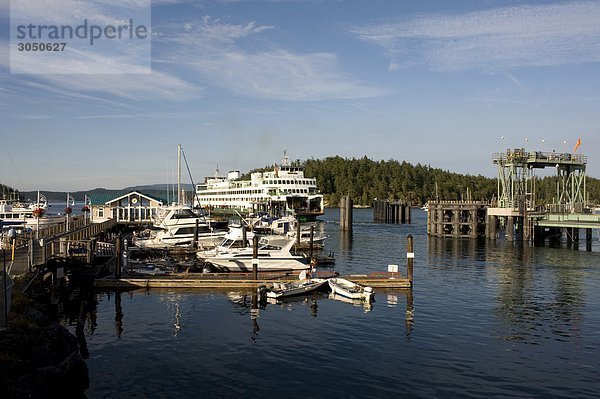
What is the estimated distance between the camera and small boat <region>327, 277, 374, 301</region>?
3209 cm

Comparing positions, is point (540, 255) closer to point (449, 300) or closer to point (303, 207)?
point (449, 300)

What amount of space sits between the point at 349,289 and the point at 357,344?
368 inches

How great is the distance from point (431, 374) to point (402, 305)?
37.9 feet

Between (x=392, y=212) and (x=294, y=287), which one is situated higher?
(x=392, y=212)

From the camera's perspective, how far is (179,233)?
191 feet

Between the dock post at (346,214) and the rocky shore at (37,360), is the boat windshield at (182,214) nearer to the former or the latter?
the dock post at (346,214)

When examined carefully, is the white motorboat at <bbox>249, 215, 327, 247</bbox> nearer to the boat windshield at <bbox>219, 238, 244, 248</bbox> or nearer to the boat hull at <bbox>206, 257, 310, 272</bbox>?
the boat windshield at <bbox>219, 238, 244, 248</bbox>

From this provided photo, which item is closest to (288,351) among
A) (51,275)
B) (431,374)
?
(431,374)

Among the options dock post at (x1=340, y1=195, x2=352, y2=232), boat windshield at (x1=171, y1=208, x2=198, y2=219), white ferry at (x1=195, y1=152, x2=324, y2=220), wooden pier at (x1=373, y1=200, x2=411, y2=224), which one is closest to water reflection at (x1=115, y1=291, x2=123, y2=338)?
boat windshield at (x1=171, y1=208, x2=198, y2=219)

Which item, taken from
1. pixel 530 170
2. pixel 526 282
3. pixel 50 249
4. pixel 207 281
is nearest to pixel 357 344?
pixel 207 281

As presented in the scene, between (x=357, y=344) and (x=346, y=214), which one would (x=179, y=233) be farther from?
(x=346, y=214)

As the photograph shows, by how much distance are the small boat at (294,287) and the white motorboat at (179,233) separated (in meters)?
21.6

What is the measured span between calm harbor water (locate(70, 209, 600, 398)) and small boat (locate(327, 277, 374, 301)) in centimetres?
72

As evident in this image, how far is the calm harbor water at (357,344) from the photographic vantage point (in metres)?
18.9
